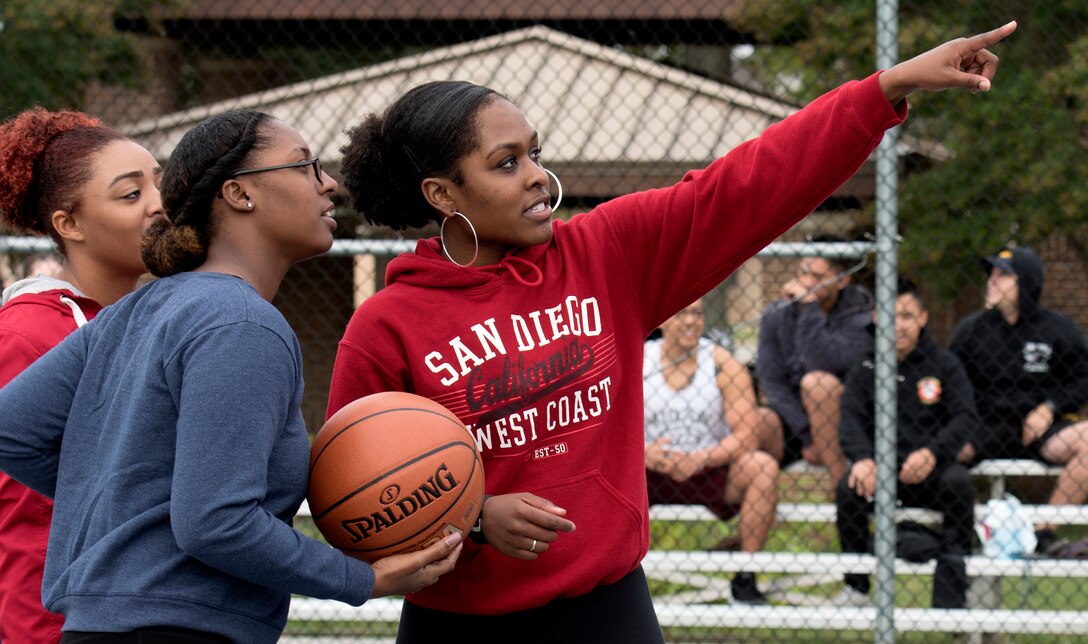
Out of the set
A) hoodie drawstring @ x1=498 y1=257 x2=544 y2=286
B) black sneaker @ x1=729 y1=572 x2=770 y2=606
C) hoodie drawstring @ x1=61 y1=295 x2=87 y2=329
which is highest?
hoodie drawstring @ x1=498 y1=257 x2=544 y2=286

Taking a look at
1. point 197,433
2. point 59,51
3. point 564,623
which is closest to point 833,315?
point 564,623

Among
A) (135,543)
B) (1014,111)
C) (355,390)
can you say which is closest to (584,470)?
(355,390)

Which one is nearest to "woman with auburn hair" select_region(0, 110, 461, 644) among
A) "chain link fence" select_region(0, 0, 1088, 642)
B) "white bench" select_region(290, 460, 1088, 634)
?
"chain link fence" select_region(0, 0, 1088, 642)

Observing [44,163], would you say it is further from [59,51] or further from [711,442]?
[59,51]

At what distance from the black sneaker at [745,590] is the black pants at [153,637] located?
3640 mm

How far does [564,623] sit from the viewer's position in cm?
220

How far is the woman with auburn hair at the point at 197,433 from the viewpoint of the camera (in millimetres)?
1636

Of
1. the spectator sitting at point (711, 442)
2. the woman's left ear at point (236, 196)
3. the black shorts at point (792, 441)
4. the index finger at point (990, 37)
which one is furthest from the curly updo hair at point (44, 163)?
the black shorts at point (792, 441)

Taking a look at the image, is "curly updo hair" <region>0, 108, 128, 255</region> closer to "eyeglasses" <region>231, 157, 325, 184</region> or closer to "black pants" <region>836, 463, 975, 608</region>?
"eyeglasses" <region>231, 157, 325, 184</region>

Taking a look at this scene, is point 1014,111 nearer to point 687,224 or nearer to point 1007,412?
point 1007,412

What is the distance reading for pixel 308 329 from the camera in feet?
26.0

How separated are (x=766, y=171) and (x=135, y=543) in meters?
1.28

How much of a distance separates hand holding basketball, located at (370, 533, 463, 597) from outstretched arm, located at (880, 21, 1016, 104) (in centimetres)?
112

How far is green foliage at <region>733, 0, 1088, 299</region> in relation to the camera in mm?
6613
